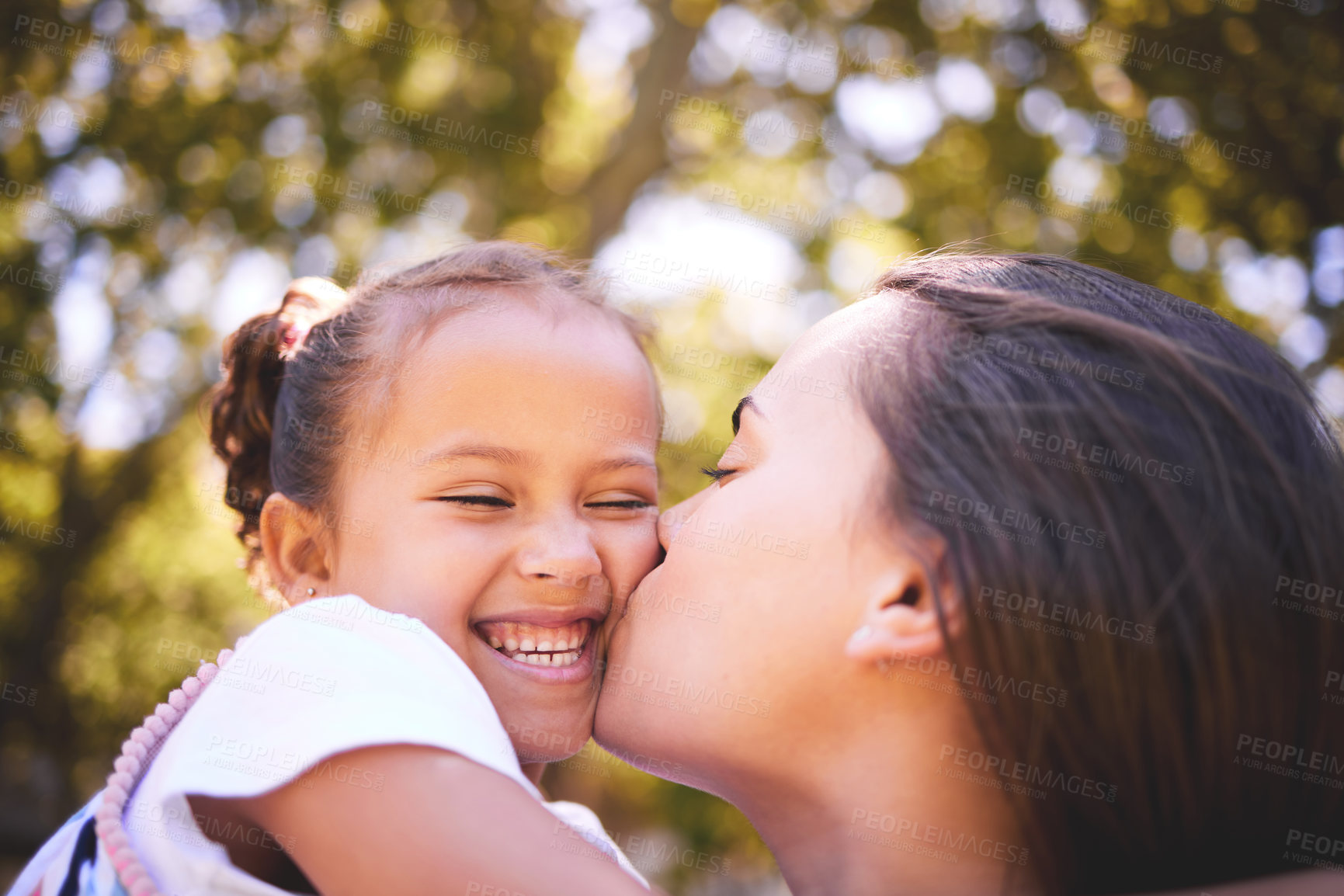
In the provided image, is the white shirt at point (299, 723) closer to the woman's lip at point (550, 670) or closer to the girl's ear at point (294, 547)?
the woman's lip at point (550, 670)

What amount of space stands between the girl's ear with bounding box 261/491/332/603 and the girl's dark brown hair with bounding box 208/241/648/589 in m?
0.04

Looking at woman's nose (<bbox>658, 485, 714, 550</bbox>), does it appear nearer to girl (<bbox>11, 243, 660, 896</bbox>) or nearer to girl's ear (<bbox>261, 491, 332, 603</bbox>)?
girl (<bbox>11, 243, 660, 896</bbox>)

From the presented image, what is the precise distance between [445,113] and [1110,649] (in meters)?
8.12

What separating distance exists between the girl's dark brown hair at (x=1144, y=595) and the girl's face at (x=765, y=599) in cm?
14

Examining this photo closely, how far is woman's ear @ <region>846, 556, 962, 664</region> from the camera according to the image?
1490mm

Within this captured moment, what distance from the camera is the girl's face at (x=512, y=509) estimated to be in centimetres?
196

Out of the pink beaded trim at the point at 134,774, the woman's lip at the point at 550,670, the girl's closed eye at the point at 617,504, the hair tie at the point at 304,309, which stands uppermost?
the hair tie at the point at 304,309

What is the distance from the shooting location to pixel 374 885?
1.34 m

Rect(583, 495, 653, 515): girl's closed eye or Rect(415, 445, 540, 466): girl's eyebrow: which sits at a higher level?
Rect(415, 445, 540, 466): girl's eyebrow

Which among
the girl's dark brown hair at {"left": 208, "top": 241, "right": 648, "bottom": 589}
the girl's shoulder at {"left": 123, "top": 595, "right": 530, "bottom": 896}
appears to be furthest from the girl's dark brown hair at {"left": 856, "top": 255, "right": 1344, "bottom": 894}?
the girl's dark brown hair at {"left": 208, "top": 241, "right": 648, "bottom": 589}

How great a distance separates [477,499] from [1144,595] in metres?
1.28

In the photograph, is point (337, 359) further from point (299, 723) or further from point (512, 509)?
point (299, 723)

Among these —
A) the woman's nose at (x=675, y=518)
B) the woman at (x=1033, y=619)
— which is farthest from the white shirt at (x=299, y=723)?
the woman's nose at (x=675, y=518)

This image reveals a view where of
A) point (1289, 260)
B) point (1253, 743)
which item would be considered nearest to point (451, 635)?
point (1253, 743)
